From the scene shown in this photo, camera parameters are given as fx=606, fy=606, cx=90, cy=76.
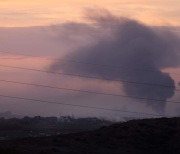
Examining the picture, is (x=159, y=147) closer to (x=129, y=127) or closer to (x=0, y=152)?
(x=129, y=127)

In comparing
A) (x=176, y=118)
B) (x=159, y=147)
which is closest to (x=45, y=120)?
(x=176, y=118)

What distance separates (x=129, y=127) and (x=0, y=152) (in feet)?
50.2

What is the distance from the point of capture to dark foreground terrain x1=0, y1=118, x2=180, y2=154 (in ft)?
126

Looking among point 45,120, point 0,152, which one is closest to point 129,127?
point 0,152

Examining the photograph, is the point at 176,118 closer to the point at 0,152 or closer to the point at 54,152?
the point at 54,152

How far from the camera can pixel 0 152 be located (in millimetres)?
33281

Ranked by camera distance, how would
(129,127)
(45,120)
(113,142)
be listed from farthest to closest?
1. (45,120)
2. (129,127)
3. (113,142)

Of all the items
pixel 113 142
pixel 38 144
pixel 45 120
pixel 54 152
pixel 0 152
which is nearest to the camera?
pixel 0 152

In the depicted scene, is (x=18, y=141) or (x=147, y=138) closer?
(x=18, y=141)

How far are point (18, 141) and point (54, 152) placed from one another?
4.12 metres

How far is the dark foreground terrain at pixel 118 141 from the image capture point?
3831cm

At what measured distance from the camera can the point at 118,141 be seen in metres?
43.0

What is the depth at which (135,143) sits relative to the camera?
43.2m

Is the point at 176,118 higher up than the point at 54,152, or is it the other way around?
the point at 176,118
